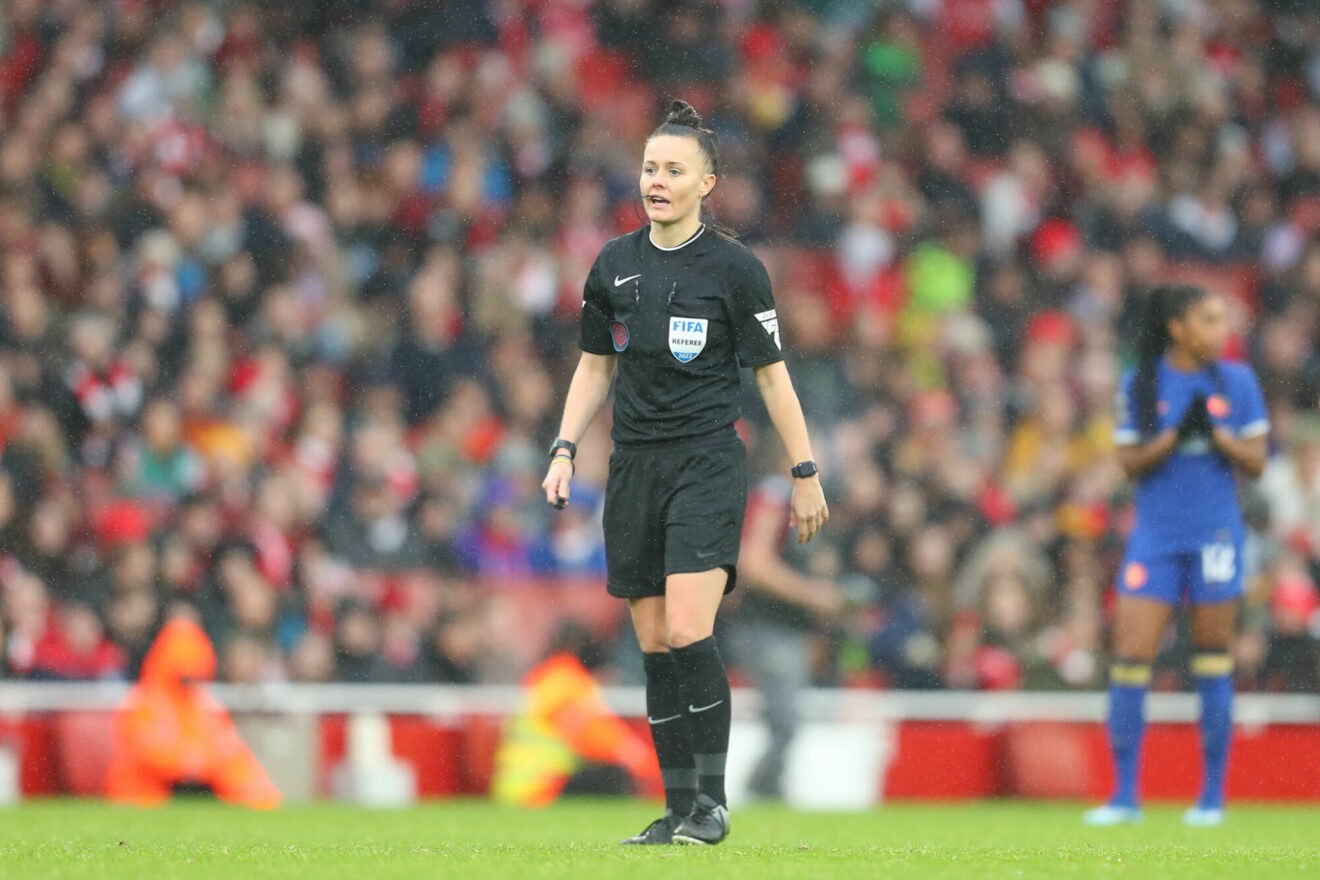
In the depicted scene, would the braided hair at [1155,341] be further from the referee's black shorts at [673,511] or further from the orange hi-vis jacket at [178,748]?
the orange hi-vis jacket at [178,748]

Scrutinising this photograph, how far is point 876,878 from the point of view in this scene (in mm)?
5547

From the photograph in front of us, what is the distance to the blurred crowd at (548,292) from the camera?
1245 centimetres

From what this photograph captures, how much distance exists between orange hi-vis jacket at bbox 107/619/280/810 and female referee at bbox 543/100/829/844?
5.00 metres

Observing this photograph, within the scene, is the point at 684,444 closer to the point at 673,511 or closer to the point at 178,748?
the point at 673,511

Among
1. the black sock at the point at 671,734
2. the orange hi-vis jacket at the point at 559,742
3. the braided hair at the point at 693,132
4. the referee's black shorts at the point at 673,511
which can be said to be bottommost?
the orange hi-vis jacket at the point at 559,742

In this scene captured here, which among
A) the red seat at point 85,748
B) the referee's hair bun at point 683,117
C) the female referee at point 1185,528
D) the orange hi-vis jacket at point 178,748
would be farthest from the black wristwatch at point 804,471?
the red seat at point 85,748

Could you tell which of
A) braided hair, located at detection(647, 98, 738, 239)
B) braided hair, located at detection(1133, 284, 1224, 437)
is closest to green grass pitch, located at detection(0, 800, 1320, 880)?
braided hair, located at detection(1133, 284, 1224, 437)

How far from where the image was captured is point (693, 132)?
6.57 meters

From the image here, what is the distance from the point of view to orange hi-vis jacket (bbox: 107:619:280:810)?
11.0m

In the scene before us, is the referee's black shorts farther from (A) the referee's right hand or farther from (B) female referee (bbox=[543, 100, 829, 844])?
(A) the referee's right hand

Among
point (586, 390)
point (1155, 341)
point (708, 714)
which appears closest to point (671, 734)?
point (708, 714)

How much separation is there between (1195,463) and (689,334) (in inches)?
138

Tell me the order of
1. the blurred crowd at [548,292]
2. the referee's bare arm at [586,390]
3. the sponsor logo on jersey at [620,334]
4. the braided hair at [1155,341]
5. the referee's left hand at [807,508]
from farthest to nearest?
the blurred crowd at [548,292], the braided hair at [1155,341], the referee's bare arm at [586,390], the sponsor logo on jersey at [620,334], the referee's left hand at [807,508]

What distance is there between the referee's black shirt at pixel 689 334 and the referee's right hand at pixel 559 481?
184 millimetres
